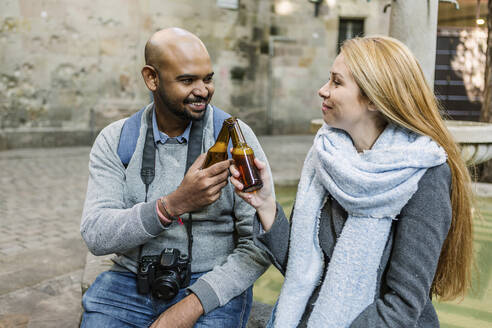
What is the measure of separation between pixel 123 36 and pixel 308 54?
5140mm

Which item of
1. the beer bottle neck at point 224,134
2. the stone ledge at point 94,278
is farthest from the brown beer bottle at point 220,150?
the stone ledge at point 94,278

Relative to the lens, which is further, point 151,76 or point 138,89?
point 138,89

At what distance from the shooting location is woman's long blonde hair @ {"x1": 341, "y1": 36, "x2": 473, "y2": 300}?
1.66 meters

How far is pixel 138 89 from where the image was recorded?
11.5 m

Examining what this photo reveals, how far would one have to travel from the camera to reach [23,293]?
353 cm

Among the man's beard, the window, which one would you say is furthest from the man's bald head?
the window

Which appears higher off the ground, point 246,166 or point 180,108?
point 180,108

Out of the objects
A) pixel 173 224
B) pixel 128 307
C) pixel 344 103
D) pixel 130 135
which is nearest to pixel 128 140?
pixel 130 135

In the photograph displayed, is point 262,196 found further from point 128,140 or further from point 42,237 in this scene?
point 42,237

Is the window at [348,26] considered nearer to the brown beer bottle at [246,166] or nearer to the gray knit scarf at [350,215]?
the gray knit scarf at [350,215]

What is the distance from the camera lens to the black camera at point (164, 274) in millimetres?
1962

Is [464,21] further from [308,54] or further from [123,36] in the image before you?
[123,36]

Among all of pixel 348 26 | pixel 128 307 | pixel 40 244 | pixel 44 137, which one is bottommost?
pixel 40 244

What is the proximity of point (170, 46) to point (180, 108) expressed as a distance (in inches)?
10.3
